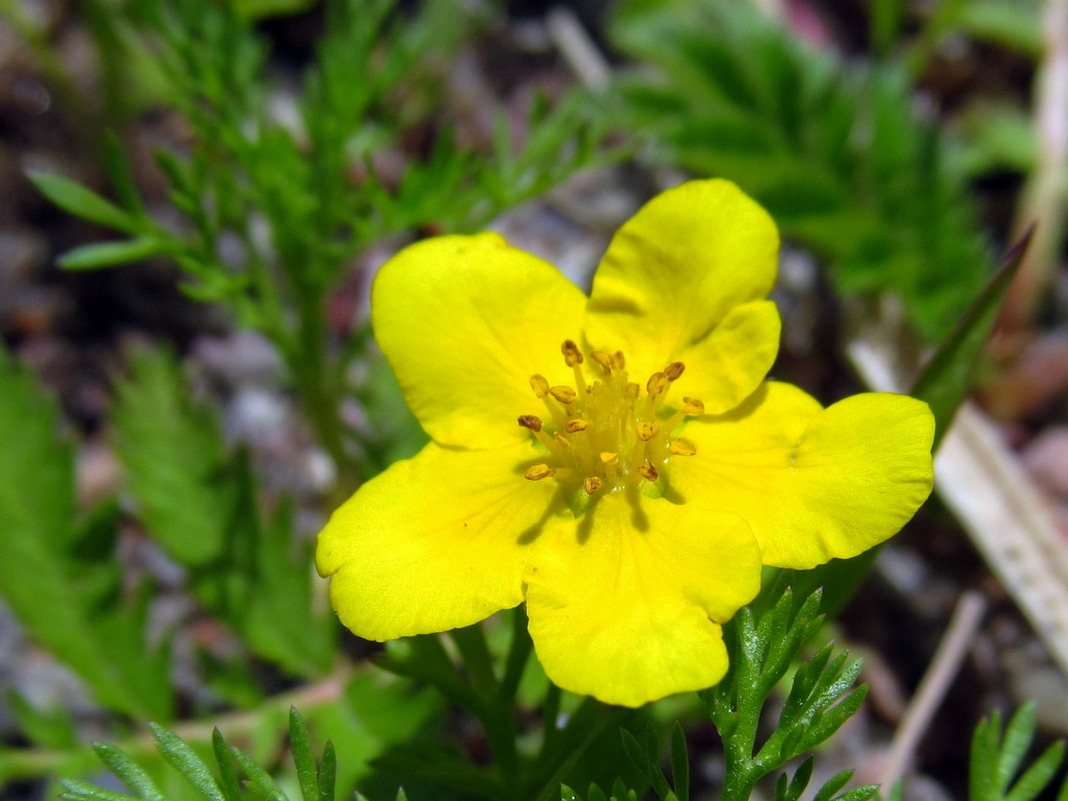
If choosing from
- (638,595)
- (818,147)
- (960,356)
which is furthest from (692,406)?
(818,147)

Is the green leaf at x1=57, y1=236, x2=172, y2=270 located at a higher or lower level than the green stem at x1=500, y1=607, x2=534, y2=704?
higher

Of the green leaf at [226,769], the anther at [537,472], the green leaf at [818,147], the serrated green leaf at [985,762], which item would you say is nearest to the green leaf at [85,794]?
the green leaf at [226,769]

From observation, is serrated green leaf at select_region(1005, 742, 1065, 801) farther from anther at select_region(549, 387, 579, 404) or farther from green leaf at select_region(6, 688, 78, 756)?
green leaf at select_region(6, 688, 78, 756)

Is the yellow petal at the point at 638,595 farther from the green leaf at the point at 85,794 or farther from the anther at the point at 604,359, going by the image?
the green leaf at the point at 85,794

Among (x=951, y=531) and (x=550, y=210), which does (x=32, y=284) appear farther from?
(x=951, y=531)

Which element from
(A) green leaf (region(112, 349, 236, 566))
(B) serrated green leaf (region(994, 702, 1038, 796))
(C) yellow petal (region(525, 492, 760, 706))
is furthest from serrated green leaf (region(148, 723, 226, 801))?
(B) serrated green leaf (region(994, 702, 1038, 796))
